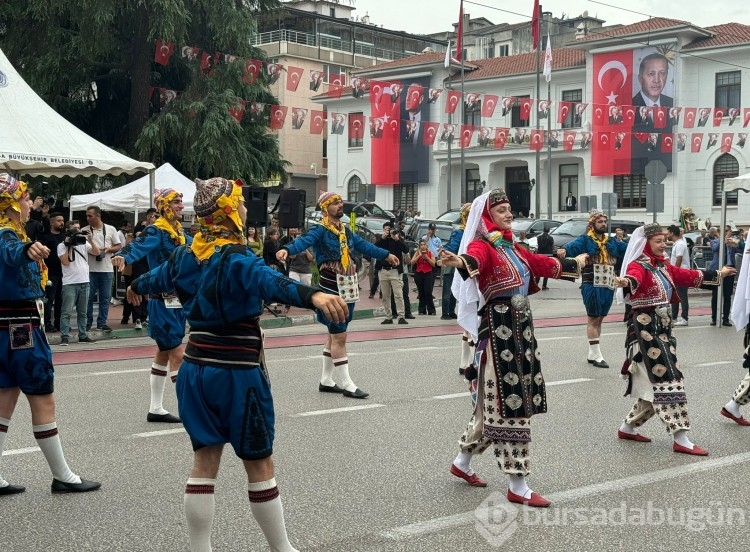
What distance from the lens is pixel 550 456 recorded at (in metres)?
7.85

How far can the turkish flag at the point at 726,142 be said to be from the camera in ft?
153

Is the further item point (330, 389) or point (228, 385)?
point (330, 389)

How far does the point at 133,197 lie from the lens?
75.9 ft

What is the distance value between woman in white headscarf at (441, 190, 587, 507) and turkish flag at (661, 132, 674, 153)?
1628 inches

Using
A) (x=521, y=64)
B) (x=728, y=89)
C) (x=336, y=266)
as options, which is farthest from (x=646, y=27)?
(x=336, y=266)

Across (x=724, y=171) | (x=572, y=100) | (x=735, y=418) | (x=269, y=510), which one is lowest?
(x=735, y=418)

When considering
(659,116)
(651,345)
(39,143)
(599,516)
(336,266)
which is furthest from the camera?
(659,116)

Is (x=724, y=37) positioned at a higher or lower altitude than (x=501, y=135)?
higher

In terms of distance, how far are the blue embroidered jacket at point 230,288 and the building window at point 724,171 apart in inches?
1931

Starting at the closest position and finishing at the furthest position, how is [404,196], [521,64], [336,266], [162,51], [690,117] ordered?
[336,266]
[162,51]
[690,117]
[521,64]
[404,196]

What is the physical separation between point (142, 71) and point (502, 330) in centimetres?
2571

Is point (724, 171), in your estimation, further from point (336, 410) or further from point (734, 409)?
point (336, 410)

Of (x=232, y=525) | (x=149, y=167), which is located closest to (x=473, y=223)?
(x=232, y=525)

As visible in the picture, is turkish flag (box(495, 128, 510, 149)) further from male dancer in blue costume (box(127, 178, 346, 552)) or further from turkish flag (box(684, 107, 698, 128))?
male dancer in blue costume (box(127, 178, 346, 552))
